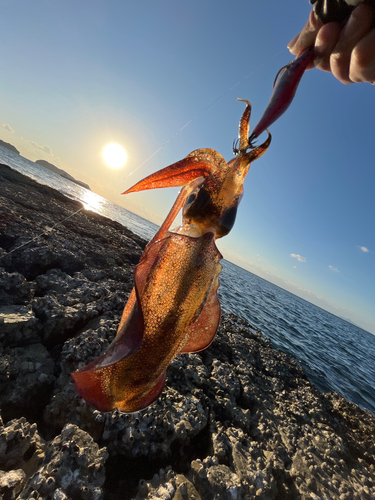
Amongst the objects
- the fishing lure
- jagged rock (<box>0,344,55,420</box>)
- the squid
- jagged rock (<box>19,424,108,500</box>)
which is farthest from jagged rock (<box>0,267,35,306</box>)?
the fishing lure

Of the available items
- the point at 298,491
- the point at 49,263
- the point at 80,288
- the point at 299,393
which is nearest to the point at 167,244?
the point at 298,491

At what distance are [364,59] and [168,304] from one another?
2289 mm

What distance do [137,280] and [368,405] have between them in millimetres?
12862

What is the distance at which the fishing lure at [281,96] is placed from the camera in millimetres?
A: 1161

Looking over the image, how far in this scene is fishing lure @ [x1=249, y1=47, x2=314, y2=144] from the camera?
1.16m

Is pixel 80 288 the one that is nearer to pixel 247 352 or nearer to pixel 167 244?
pixel 167 244

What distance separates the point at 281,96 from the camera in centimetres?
123

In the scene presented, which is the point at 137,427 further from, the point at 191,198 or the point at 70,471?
the point at 191,198

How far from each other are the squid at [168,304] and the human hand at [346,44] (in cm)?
160

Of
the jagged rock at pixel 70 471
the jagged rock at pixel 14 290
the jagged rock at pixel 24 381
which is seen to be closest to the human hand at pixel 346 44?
the jagged rock at pixel 70 471

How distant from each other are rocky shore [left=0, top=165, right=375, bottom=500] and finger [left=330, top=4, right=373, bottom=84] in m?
4.00

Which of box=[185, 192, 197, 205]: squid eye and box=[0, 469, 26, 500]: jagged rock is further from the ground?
box=[185, 192, 197, 205]: squid eye

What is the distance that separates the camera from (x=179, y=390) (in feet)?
10.7

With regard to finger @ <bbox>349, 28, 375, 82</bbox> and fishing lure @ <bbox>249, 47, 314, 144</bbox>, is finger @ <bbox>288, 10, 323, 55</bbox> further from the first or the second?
fishing lure @ <bbox>249, 47, 314, 144</bbox>
